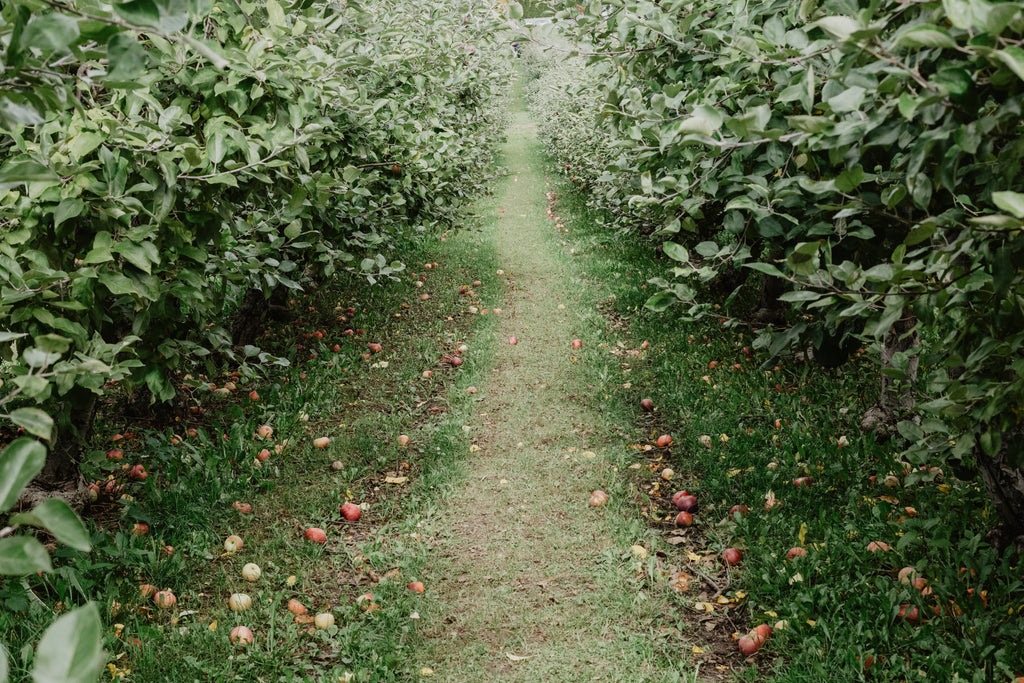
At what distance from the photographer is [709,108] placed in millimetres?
1688

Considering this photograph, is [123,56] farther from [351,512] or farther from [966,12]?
[351,512]

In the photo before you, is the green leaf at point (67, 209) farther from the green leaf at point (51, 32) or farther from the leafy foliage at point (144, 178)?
the green leaf at point (51, 32)

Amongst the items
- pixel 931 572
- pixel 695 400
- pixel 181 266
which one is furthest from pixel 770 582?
pixel 181 266

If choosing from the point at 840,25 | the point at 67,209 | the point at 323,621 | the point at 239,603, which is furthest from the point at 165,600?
the point at 840,25

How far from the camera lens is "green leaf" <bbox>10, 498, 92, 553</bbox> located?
840mm

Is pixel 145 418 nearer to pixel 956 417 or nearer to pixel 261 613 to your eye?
pixel 261 613

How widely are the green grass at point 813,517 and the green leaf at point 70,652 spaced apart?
2417mm

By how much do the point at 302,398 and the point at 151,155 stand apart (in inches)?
95.7

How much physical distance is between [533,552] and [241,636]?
1.43 meters

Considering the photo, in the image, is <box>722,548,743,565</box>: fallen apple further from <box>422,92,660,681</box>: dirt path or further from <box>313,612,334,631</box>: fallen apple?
<box>313,612,334,631</box>: fallen apple

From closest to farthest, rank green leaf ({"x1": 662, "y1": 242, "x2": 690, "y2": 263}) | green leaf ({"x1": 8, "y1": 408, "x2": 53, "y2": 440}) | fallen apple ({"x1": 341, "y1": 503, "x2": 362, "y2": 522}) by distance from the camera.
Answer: green leaf ({"x1": 8, "y1": 408, "x2": 53, "y2": 440}) < green leaf ({"x1": 662, "y1": 242, "x2": 690, "y2": 263}) < fallen apple ({"x1": 341, "y1": 503, "x2": 362, "y2": 522})

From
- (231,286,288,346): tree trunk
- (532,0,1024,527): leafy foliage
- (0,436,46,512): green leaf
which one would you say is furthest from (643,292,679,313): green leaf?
(231,286,288,346): tree trunk

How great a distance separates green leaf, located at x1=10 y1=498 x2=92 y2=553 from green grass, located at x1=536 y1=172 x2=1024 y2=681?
7.68 feet

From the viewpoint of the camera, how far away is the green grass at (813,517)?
2.61m
